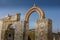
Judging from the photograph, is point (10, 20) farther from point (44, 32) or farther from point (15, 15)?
point (44, 32)

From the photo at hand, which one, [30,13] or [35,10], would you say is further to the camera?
[30,13]

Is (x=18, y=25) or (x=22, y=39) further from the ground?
(x=18, y=25)

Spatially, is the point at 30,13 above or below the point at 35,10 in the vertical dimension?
below

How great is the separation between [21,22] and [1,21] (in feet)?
11.2

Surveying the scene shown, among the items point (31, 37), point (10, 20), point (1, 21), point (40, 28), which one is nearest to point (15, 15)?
point (10, 20)

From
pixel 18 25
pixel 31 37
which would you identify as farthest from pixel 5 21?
pixel 31 37

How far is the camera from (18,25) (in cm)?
2491

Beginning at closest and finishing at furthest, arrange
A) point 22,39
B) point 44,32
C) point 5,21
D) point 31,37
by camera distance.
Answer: point 44,32, point 22,39, point 5,21, point 31,37

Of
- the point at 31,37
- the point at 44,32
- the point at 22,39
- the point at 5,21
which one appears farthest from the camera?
the point at 31,37

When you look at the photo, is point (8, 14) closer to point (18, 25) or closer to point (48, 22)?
point (18, 25)

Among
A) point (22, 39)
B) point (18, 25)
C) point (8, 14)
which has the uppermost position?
point (8, 14)

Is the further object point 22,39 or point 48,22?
point 22,39

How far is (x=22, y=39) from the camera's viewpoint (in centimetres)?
2430

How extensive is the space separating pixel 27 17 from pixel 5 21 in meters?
3.81
